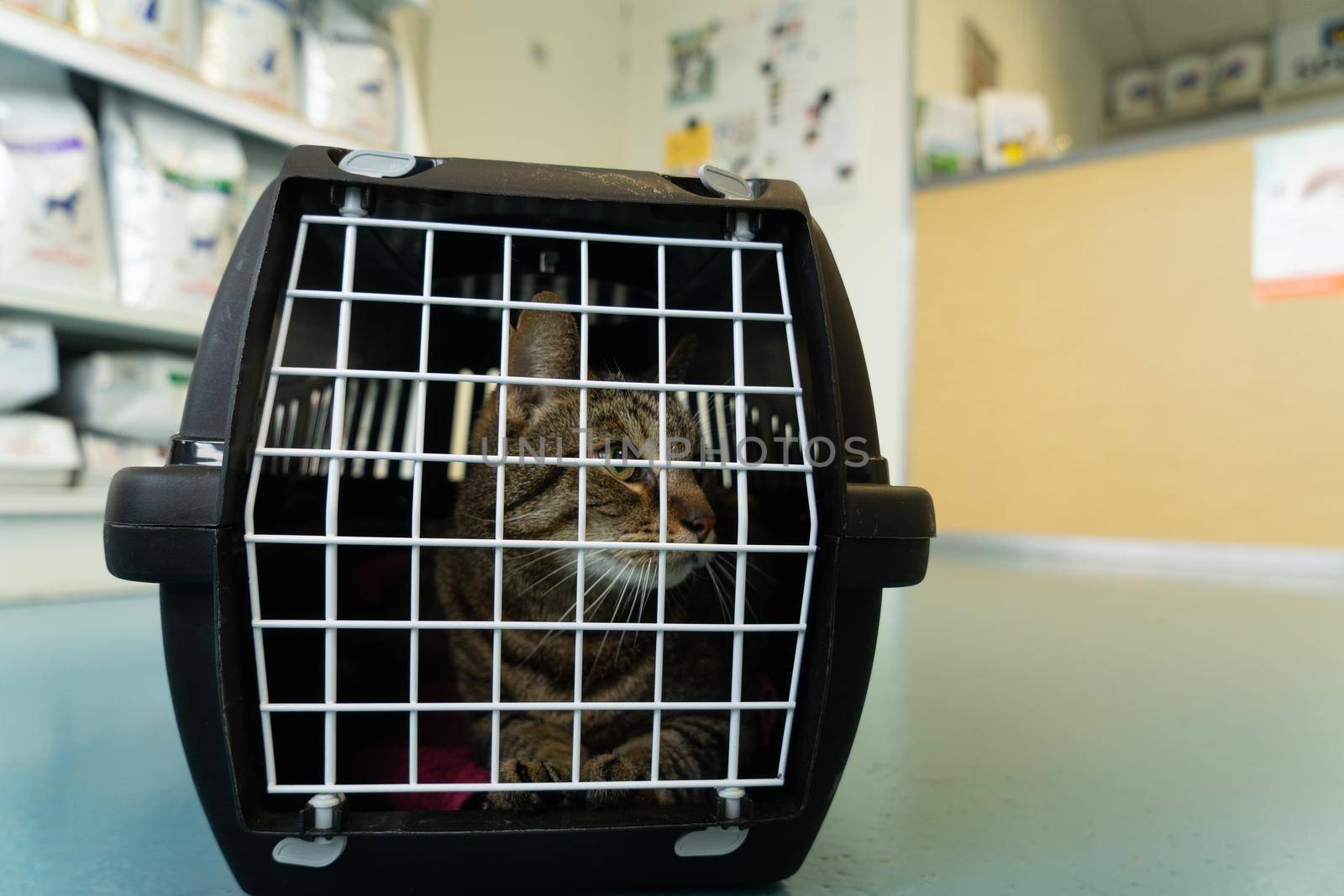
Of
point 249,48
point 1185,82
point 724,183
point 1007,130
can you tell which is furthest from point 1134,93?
point 724,183

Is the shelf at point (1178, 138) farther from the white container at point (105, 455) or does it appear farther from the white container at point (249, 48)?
the white container at point (105, 455)

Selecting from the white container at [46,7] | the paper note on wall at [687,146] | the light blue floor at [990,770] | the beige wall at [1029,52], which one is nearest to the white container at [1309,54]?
the beige wall at [1029,52]

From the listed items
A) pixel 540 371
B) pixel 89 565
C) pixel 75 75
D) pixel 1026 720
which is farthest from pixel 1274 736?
pixel 75 75

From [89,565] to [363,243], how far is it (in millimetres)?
1418

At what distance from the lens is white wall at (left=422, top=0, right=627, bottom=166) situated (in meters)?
2.88

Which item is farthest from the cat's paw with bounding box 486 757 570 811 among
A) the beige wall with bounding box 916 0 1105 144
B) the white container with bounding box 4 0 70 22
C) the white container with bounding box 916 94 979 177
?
the beige wall with bounding box 916 0 1105 144

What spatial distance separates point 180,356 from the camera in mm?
1874

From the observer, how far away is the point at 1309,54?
4.62 metres

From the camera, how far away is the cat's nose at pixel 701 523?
2.18ft

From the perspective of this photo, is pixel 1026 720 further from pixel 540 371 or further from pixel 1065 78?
pixel 1065 78

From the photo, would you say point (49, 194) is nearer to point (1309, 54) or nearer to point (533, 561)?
point (533, 561)

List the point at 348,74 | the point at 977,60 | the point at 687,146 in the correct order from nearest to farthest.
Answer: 1. the point at 348,74
2. the point at 977,60
3. the point at 687,146

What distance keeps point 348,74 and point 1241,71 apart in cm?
550

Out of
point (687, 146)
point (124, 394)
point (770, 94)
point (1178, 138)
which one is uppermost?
point (770, 94)
